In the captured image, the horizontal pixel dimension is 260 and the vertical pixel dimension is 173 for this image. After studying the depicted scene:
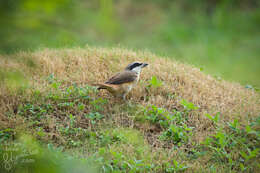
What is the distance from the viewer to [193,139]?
4.15m

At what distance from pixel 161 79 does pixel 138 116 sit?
4.28 ft

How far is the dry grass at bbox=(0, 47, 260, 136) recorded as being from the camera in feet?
15.6

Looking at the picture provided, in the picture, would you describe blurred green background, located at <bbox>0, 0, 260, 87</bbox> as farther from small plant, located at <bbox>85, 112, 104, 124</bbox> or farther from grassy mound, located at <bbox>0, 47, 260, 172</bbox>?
small plant, located at <bbox>85, 112, 104, 124</bbox>

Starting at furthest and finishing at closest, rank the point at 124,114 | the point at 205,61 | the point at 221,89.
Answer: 1. the point at 205,61
2. the point at 221,89
3. the point at 124,114

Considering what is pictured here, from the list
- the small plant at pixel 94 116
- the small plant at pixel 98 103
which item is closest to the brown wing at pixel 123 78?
the small plant at pixel 98 103

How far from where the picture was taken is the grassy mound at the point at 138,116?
378cm

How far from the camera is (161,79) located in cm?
548

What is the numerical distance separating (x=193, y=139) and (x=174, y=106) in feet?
2.54

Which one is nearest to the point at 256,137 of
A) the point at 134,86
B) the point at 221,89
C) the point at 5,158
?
the point at 221,89

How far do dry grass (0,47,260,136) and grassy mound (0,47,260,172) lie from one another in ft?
0.06

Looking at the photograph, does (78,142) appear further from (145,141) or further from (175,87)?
(175,87)

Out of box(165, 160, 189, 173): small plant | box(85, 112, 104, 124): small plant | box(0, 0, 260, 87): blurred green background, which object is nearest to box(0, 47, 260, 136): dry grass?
box(85, 112, 104, 124): small plant

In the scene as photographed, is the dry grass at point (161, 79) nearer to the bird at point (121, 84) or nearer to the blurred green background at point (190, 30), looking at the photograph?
the bird at point (121, 84)

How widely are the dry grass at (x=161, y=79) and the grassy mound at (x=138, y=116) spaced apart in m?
0.02
